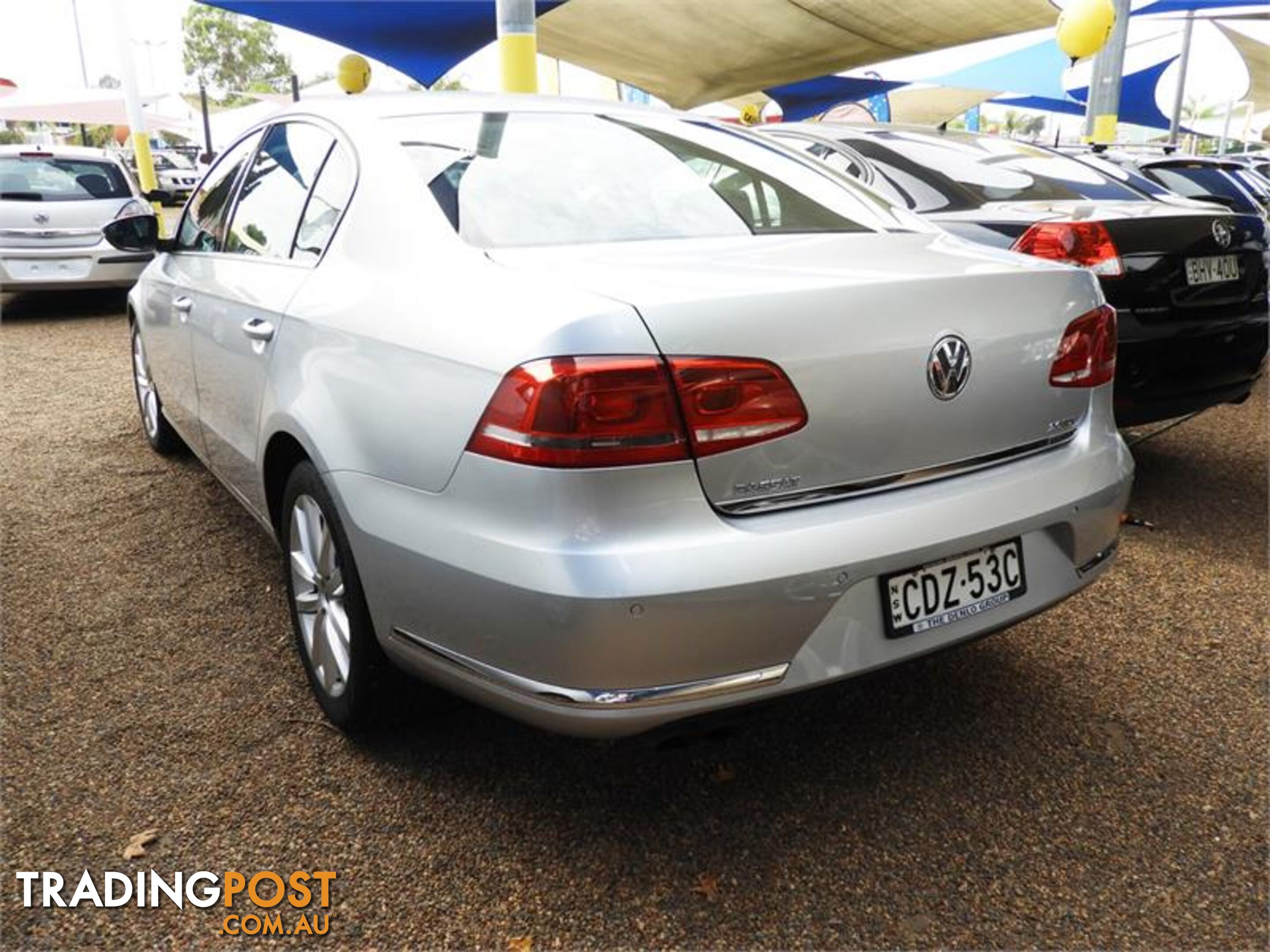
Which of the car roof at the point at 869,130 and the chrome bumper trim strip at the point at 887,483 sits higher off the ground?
the car roof at the point at 869,130

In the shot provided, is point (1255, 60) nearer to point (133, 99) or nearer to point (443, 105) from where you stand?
point (133, 99)

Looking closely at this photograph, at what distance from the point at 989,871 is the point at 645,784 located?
29.1 inches

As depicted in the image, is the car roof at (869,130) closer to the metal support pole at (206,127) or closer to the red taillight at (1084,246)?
the red taillight at (1084,246)

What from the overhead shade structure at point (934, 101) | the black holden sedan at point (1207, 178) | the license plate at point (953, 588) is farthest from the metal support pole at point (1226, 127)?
the license plate at point (953, 588)

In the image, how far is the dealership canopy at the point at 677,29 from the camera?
33.9ft

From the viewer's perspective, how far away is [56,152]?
938 centimetres

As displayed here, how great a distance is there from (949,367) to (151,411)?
3.99 meters

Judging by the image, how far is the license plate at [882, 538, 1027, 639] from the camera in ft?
6.14

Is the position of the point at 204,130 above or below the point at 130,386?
above

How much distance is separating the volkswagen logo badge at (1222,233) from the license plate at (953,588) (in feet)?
8.43

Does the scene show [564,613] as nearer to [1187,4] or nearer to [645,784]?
[645,784]

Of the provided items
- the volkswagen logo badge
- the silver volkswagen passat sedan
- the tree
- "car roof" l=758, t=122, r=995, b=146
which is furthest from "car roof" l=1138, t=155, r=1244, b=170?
the tree

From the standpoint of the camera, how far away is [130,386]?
6.36 m

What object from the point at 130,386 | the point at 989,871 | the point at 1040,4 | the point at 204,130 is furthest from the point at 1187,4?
the point at 204,130
